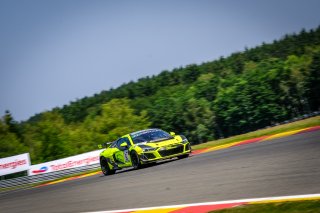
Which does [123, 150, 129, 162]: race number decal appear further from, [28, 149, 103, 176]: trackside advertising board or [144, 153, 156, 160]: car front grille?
[28, 149, 103, 176]: trackside advertising board

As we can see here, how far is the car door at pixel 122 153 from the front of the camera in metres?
16.3

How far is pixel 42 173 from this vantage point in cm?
2948

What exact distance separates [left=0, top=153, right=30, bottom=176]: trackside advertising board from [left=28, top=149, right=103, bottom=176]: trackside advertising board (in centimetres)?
147

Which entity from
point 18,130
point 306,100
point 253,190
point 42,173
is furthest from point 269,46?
point 253,190

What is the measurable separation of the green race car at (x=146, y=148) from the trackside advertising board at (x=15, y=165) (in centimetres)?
1643

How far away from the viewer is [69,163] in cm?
2939

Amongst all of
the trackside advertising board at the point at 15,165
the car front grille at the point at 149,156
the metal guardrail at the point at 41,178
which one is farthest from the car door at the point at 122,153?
the trackside advertising board at the point at 15,165

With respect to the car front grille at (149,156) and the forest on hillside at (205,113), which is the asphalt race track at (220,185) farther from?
the forest on hillside at (205,113)

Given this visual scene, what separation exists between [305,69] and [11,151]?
162ft

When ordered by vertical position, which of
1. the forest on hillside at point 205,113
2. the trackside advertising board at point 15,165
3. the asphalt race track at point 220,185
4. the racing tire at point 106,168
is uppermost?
the forest on hillside at point 205,113

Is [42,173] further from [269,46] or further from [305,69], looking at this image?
[269,46]

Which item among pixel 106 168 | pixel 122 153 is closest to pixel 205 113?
pixel 106 168

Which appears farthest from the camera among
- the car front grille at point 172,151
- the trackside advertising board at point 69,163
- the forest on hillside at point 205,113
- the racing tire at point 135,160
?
the forest on hillside at point 205,113

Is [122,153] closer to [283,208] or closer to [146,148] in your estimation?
[146,148]
